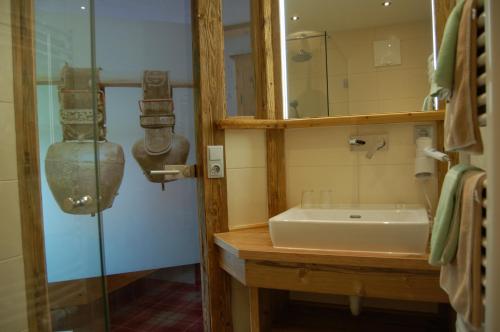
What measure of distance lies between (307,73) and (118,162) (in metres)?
1.21

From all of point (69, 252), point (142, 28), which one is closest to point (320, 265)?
point (69, 252)

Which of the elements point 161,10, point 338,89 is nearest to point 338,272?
point 338,89

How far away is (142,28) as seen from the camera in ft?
7.98

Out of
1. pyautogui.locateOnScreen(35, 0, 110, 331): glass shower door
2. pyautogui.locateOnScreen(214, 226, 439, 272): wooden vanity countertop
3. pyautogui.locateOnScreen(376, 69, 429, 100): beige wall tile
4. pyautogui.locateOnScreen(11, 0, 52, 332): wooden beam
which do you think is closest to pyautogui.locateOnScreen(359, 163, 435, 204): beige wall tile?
pyautogui.locateOnScreen(376, 69, 429, 100): beige wall tile

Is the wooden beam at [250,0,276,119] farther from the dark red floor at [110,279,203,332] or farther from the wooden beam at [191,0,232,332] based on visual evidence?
the dark red floor at [110,279,203,332]

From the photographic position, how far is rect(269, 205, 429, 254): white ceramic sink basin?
3.71 ft

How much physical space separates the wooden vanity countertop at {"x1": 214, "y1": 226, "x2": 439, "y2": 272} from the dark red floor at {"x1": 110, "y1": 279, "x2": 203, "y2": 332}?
122 centimetres

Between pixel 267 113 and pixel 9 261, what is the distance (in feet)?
4.21

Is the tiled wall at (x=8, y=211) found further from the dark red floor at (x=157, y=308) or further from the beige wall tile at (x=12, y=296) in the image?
the dark red floor at (x=157, y=308)

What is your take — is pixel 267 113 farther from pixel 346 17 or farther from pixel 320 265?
pixel 320 265

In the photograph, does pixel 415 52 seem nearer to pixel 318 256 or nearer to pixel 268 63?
pixel 268 63

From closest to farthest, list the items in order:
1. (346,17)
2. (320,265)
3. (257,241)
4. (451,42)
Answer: (451,42) → (320,265) → (257,241) → (346,17)

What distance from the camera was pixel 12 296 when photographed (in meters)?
1.26

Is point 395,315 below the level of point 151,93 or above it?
below
